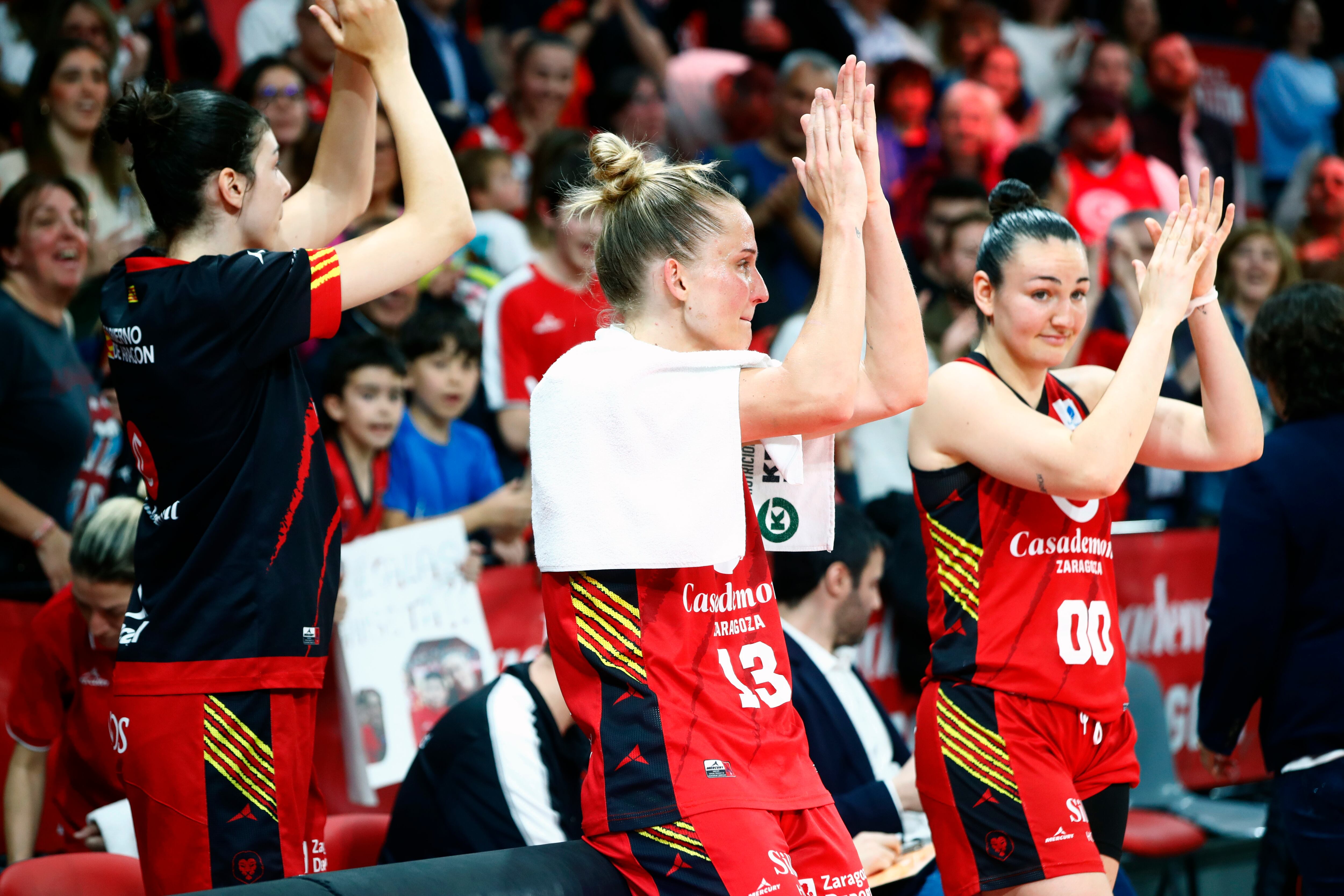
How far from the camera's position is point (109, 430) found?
543 centimetres

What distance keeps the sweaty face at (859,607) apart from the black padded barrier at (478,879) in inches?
94.7

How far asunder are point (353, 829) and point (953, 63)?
8249 mm

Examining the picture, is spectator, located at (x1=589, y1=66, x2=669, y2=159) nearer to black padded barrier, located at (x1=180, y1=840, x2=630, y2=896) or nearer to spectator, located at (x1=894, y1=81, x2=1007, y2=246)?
spectator, located at (x1=894, y1=81, x2=1007, y2=246)

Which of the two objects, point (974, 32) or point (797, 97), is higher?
point (974, 32)

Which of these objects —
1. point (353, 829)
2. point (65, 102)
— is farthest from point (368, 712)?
point (65, 102)

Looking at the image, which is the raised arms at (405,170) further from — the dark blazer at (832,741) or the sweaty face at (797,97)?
the sweaty face at (797,97)

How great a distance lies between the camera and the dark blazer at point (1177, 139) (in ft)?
32.1

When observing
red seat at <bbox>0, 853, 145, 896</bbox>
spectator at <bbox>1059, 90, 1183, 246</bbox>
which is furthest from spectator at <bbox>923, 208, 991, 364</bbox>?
red seat at <bbox>0, 853, 145, 896</bbox>

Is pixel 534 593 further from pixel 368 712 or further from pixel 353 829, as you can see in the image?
pixel 353 829

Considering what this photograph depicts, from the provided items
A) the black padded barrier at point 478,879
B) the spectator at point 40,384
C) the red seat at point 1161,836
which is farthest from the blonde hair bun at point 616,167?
the red seat at point 1161,836

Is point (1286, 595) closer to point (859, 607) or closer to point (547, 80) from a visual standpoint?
point (859, 607)

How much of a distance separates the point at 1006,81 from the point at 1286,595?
677 cm

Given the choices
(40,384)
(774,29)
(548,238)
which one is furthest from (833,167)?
(774,29)

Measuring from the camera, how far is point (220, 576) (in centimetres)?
274
